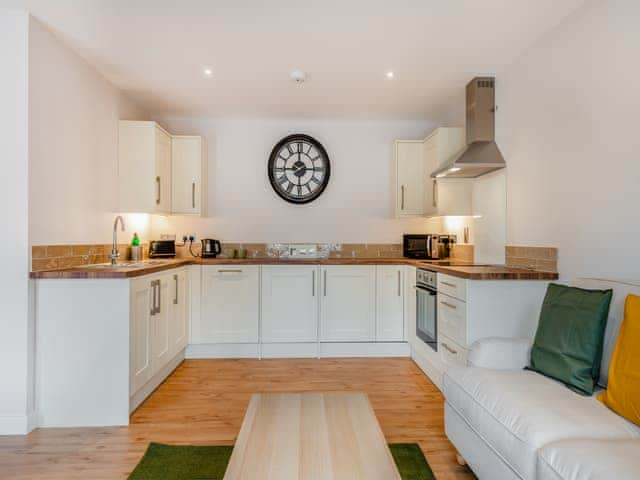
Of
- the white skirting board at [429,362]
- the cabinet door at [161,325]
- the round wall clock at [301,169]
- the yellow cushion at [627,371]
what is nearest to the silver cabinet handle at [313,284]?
the round wall clock at [301,169]

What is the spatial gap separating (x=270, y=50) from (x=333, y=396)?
7.58 ft

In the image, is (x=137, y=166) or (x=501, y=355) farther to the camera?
(x=137, y=166)

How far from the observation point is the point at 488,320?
2.50 metres

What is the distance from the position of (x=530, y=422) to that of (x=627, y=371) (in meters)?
0.44

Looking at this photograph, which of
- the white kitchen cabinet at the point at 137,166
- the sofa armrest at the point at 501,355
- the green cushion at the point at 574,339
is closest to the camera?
the green cushion at the point at 574,339

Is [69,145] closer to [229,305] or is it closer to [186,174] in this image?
[186,174]

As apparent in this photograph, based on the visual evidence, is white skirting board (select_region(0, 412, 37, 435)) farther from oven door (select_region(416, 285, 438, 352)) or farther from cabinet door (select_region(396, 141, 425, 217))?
cabinet door (select_region(396, 141, 425, 217))

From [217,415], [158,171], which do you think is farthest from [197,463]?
[158,171]

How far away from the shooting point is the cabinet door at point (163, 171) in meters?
3.58

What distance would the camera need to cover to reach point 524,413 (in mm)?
1424

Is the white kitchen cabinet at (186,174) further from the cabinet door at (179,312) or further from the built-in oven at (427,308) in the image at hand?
the built-in oven at (427,308)

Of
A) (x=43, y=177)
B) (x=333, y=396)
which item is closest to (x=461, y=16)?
(x=333, y=396)

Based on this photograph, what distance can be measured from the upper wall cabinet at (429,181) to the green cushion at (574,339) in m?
1.89

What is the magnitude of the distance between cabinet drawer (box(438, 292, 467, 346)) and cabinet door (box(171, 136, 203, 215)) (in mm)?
2586
